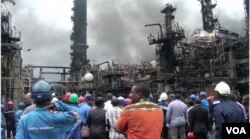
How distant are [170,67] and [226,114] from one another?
A: 142 ft

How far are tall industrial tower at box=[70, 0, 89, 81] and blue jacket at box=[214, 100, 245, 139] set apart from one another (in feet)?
192

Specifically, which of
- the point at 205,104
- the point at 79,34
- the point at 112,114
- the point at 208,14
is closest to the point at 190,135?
the point at 205,104

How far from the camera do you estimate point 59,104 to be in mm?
4105

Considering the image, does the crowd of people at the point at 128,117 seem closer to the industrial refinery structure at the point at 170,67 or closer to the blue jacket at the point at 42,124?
the blue jacket at the point at 42,124

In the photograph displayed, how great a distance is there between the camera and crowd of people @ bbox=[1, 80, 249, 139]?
13.2 ft

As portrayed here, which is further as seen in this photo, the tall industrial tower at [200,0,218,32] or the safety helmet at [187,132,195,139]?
the tall industrial tower at [200,0,218,32]

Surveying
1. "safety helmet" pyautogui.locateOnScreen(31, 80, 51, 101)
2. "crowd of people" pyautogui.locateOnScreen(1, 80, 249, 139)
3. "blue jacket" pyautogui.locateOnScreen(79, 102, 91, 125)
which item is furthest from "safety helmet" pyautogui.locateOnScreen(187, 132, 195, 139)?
"safety helmet" pyautogui.locateOnScreen(31, 80, 51, 101)

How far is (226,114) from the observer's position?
6766mm

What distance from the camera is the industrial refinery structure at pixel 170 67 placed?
37872 mm

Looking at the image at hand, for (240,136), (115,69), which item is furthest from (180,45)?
(240,136)

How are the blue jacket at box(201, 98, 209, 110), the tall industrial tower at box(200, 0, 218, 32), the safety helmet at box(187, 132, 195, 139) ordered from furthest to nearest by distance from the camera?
the tall industrial tower at box(200, 0, 218, 32), the blue jacket at box(201, 98, 209, 110), the safety helmet at box(187, 132, 195, 139)

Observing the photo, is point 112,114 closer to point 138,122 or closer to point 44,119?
point 138,122

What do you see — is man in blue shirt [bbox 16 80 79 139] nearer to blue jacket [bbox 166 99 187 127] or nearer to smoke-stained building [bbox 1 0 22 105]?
blue jacket [bbox 166 99 187 127]

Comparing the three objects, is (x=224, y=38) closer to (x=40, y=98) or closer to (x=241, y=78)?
(x=241, y=78)
